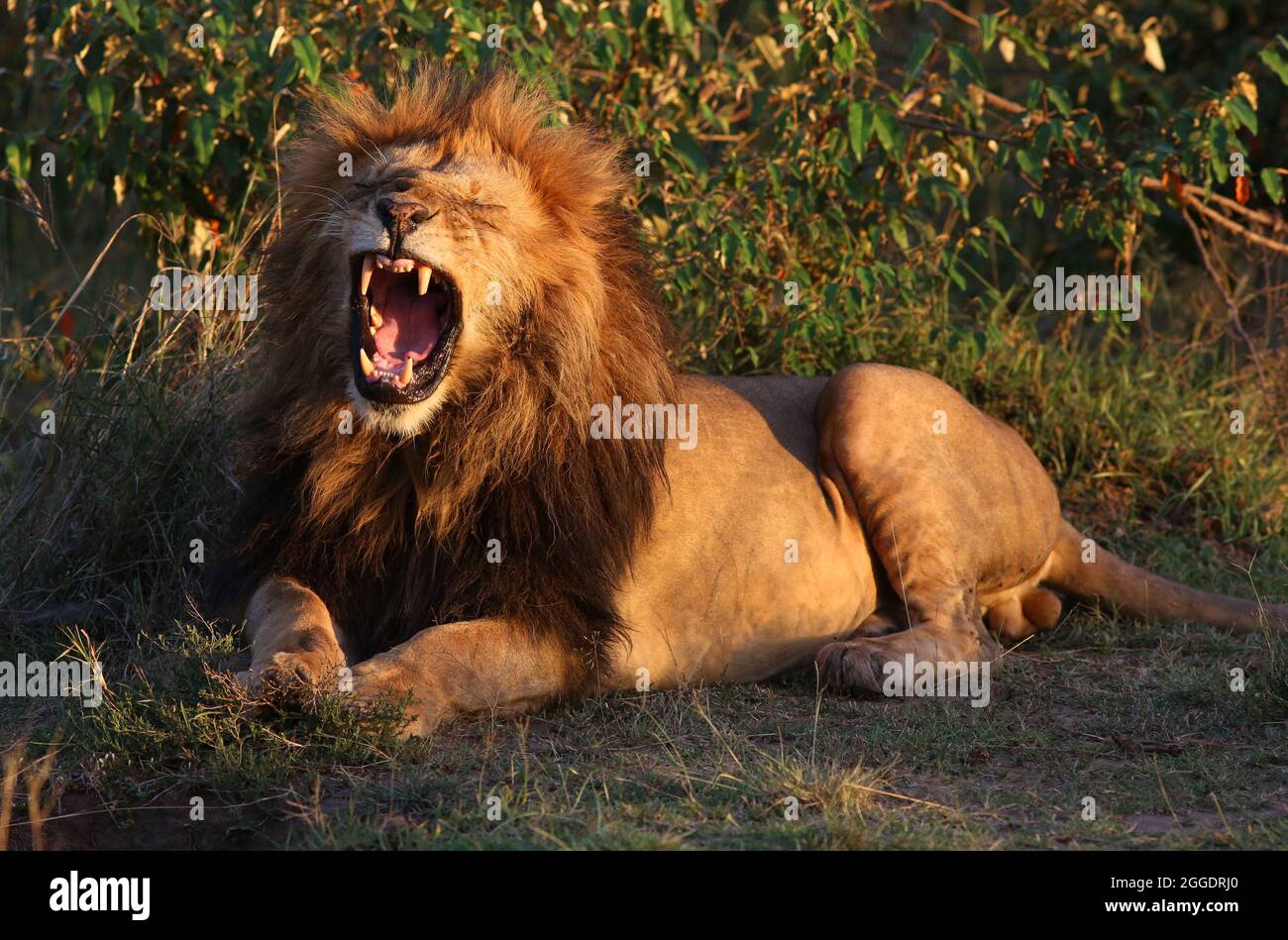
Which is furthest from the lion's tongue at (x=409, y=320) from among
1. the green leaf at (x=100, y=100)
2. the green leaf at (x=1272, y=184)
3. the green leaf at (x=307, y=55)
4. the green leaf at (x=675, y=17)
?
the green leaf at (x=1272, y=184)

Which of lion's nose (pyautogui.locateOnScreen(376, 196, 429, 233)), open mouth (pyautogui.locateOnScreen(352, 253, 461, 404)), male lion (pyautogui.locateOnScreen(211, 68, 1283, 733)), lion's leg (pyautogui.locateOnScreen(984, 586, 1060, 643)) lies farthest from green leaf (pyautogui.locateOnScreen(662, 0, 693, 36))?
lion's leg (pyautogui.locateOnScreen(984, 586, 1060, 643))

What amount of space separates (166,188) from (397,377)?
2.37m

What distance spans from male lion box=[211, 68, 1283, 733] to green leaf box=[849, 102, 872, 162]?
55.3 inches

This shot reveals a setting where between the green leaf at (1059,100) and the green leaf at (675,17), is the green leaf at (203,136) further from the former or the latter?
the green leaf at (1059,100)

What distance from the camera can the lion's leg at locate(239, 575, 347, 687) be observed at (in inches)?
142

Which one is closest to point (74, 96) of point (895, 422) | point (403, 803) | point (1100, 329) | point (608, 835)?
point (895, 422)

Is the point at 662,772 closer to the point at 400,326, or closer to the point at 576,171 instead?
the point at 400,326

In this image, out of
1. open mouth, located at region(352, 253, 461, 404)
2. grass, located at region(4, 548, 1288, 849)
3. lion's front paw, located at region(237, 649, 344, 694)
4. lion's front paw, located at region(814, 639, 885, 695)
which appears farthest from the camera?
lion's front paw, located at region(814, 639, 885, 695)

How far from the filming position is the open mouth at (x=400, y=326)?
3920 mm

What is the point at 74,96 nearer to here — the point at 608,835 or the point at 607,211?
the point at 607,211

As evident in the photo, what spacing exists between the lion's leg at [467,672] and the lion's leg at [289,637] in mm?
91

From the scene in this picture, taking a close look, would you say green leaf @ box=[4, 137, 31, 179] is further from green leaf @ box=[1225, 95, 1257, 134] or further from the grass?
green leaf @ box=[1225, 95, 1257, 134]

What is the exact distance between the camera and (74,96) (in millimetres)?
6223

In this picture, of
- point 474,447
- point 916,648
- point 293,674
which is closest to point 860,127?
point 916,648
